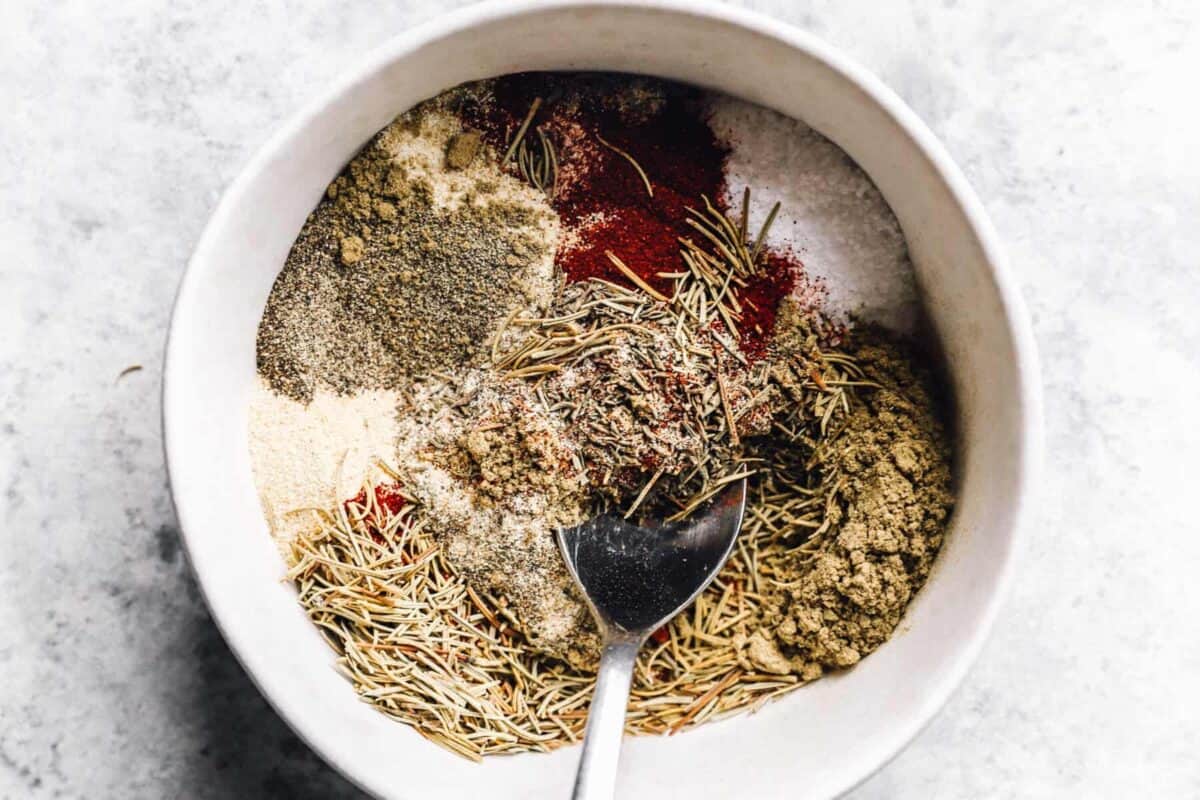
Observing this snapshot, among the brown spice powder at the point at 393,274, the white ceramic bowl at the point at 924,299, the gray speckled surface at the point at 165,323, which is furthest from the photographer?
the gray speckled surface at the point at 165,323

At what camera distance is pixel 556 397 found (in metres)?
1.25

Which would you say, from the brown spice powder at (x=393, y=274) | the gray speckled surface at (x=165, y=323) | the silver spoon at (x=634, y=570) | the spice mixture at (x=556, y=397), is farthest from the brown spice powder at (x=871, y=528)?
the brown spice powder at (x=393, y=274)

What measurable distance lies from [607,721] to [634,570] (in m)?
0.18

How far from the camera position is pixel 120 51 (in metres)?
1.37

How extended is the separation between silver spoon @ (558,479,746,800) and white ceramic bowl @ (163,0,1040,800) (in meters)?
0.12

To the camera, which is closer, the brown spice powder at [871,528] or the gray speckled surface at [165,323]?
the brown spice powder at [871,528]

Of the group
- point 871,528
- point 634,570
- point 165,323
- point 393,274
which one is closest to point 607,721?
point 634,570

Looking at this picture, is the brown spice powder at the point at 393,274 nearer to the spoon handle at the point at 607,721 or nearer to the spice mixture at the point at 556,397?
the spice mixture at the point at 556,397

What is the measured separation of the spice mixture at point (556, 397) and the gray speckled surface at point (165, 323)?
0.24 metres

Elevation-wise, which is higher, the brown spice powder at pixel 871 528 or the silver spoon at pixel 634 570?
the brown spice powder at pixel 871 528

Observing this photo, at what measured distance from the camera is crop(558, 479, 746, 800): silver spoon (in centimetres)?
122

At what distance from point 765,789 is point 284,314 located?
83 centimetres

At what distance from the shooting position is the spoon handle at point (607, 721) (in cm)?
115

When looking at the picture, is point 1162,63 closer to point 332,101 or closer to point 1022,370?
point 1022,370
